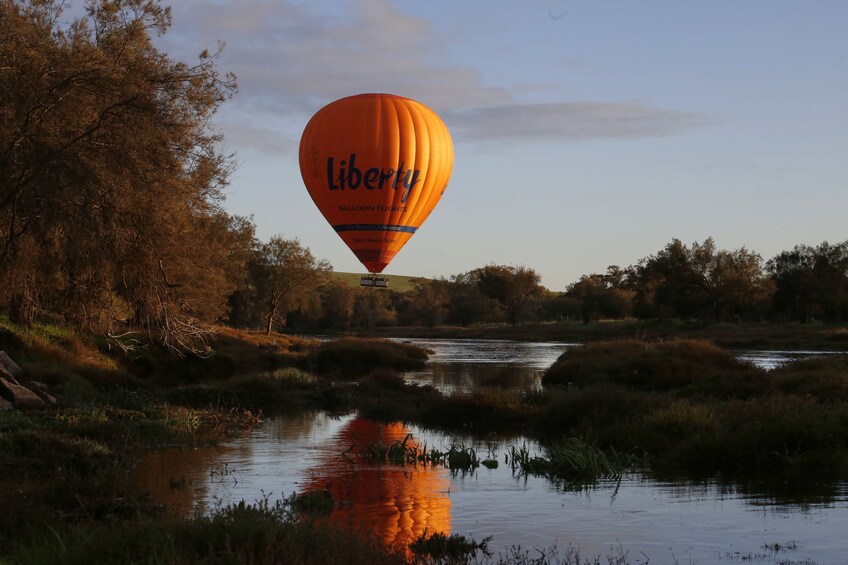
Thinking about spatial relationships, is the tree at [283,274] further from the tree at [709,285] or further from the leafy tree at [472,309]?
the leafy tree at [472,309]

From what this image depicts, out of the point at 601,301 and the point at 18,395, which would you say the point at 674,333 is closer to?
the point at 601,301

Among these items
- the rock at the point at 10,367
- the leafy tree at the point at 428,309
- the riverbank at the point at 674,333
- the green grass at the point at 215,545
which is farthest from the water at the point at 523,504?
the leafy tree at the point at 428,309

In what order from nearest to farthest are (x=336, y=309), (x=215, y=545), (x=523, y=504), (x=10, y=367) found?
(x=215, y=545), (x=523, y=504), (x=10, y=367), (x=336, y=309)

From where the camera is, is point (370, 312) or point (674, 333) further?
point (370, 312)

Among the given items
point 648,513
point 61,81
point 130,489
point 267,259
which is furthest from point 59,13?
point 267,259

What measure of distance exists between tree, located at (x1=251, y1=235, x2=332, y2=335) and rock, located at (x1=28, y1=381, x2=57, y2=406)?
7038 cm

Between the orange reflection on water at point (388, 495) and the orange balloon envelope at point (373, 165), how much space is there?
1682 cm

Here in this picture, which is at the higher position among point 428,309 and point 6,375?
point 428,309

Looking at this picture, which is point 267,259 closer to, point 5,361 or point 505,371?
point 505,371

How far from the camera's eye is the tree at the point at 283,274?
96750 millimetres

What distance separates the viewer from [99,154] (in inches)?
879

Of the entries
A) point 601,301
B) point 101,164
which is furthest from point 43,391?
→ point 601,301

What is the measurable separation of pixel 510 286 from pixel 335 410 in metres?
116

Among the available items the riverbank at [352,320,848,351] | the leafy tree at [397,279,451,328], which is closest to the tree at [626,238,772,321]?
the riverbank at [352,320,848,351]
